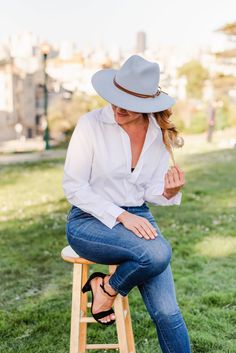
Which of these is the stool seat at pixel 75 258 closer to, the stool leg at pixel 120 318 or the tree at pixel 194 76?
the stool leg at pixel 120 318

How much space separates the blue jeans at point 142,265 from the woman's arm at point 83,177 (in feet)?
0.36

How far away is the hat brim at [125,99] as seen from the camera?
3395 millimetres

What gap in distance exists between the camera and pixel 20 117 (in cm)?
8356

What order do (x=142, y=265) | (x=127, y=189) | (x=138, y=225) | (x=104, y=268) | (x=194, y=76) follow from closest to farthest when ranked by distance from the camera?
(x=142, y=265), (x=138, y=225), (x=127, y=189), (x=104, y=268), (x=194, y=76)

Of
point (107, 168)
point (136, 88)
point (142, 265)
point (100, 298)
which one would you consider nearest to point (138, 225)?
point (142, 265)

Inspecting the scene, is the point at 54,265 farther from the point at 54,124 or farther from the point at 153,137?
the point at 54,124

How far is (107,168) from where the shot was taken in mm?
3475

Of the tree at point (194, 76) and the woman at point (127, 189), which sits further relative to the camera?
the tree at point (194, 76)

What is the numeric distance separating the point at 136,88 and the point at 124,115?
0.20 meters

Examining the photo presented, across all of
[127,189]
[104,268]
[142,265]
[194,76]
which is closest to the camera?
[142,265]

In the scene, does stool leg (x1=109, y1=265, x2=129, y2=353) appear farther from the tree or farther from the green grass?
the tree

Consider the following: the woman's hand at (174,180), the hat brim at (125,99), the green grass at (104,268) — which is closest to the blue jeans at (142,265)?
the woman's hand at (174,180)

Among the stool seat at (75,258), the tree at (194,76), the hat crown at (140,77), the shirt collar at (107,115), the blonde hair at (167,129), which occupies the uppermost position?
the hat crown at (140,77)

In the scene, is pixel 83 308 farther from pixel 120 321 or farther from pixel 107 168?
pixel 107 168
